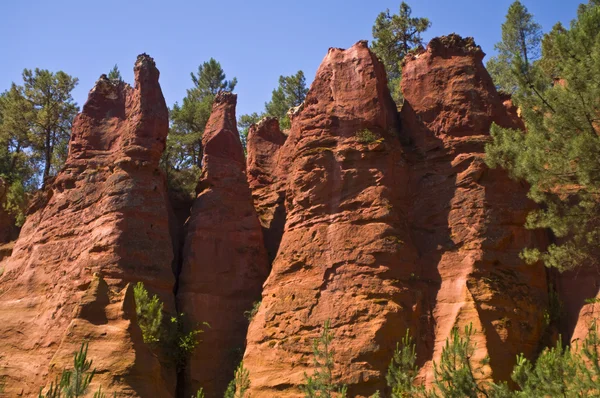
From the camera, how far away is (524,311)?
19.8 m

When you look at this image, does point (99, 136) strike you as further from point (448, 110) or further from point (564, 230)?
point (564, 230)

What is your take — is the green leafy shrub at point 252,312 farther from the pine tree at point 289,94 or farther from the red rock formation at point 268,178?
the pine tree at point 289,94

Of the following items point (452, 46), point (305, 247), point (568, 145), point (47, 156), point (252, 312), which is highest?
point (47, 156)

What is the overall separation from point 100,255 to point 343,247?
345 inches

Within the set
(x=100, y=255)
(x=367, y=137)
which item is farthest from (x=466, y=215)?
(x=100, y=255)

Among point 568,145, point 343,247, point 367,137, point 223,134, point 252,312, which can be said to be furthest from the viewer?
point 223,134

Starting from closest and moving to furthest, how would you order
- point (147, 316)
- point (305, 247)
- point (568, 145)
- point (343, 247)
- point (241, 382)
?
point (568, 145) < point (241, 382) < point (343, 247) < point (305, 247) < point (147, 316)

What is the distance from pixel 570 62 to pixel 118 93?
19.1 metres

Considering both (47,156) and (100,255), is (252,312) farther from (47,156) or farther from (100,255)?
(47,156)

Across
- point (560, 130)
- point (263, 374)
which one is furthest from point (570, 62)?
point (263, 374)

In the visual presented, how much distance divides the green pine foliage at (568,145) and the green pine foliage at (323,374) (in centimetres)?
633

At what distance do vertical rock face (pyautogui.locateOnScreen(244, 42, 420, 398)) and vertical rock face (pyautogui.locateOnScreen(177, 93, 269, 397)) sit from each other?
7.73ft

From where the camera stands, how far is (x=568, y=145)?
17.1 meters

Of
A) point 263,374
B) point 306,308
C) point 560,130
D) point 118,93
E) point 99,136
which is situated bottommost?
point 263,374
